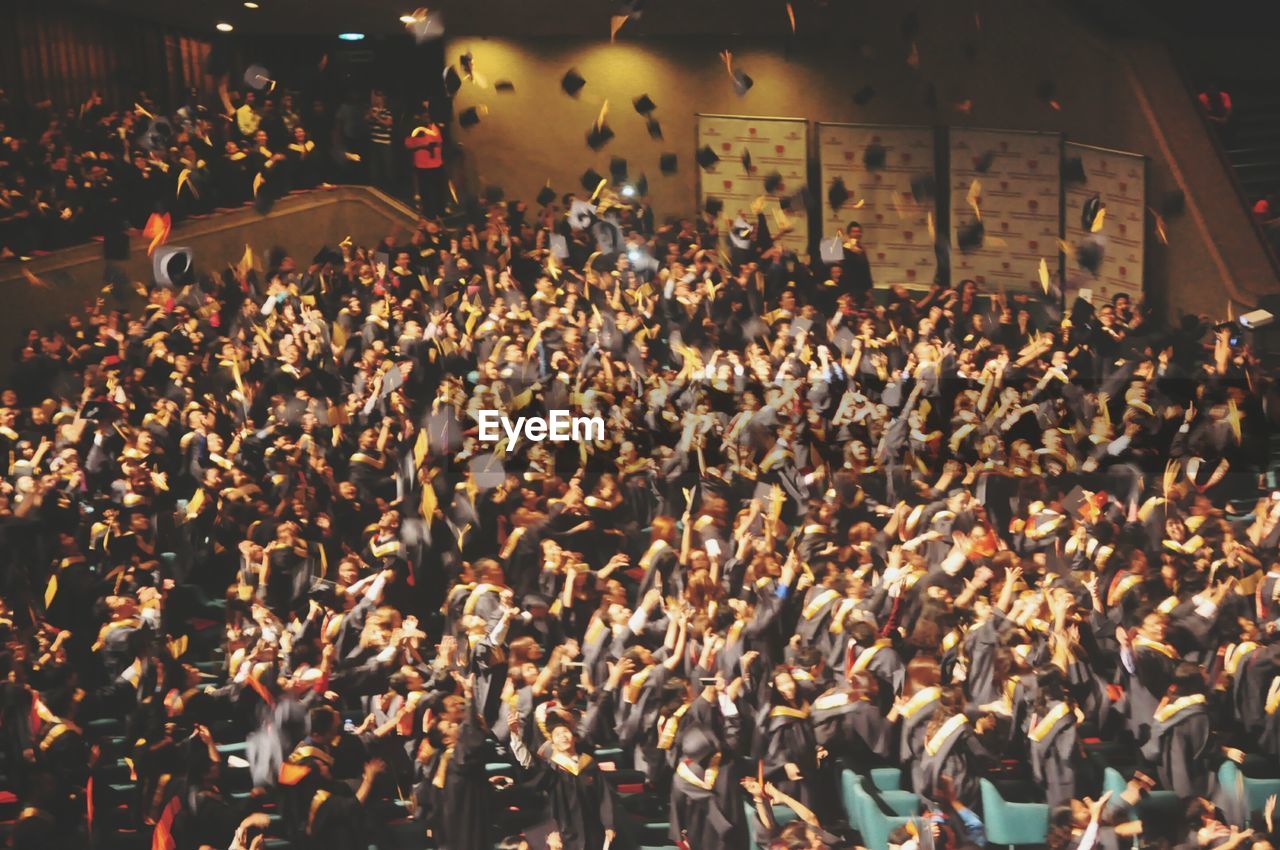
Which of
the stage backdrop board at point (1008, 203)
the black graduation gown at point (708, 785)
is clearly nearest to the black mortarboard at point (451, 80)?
the stage backdrop board at point (1008, 203)

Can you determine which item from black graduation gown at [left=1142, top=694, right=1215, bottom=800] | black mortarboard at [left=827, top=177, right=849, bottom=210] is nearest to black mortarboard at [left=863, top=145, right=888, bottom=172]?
black mortarboard at [left=827, top=177, right=849, bottom=210]

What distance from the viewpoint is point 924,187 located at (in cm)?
1541

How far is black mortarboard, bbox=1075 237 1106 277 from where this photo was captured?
13.6 meters

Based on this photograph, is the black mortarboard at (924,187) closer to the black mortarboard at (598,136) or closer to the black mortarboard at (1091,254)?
the black mortarboard at (1091,254)

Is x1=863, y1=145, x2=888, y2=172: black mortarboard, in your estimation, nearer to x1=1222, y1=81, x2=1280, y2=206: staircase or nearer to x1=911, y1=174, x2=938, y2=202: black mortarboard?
x1=911, y1=174, x2=938, y2=202: black mortarboard

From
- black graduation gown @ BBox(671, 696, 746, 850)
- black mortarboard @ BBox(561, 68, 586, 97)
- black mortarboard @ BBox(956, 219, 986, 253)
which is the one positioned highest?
black mortarboard @ BBox(561, 68, 586, 97)

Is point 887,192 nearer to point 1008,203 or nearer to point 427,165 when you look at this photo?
point 1008,203

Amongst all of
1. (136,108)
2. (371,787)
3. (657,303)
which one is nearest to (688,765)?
(371,787)

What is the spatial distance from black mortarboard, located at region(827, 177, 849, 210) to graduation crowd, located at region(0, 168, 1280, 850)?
158 inches

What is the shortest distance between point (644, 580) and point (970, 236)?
7738 mm

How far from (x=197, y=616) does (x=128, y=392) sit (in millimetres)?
2223

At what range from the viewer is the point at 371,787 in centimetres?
724

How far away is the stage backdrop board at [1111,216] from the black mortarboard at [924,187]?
1.56m

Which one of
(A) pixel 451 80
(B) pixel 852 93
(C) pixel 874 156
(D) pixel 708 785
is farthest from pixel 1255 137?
(D) pixel 708 785
